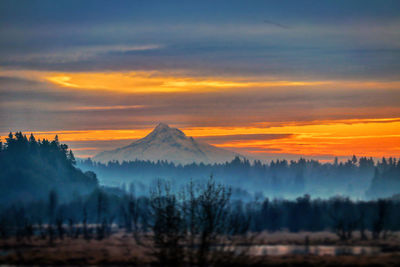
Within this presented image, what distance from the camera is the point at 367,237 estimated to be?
17062 centimetres

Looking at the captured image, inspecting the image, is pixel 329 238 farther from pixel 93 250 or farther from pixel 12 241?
pixel 12 241

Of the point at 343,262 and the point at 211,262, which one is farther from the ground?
the point at 211,262

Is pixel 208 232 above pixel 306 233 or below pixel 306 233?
above

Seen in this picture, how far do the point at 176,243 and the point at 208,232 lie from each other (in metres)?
2.96

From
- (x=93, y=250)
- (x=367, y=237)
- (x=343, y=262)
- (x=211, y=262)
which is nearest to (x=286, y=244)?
(x=367, y=237)

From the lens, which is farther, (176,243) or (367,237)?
(367,237)

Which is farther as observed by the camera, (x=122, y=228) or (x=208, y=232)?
(x=122, y=228)

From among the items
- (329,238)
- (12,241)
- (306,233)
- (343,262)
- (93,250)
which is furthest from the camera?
(306,233)

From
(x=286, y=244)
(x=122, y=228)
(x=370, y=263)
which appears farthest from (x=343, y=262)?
(x=122, y=228)

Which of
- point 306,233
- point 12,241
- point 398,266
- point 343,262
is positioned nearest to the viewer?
point 398,266

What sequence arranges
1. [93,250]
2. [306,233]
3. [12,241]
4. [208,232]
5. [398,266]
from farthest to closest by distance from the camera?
[306,233], [12,241], [93,250], [398,266], [208,232]

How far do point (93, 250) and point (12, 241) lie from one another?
110 ft

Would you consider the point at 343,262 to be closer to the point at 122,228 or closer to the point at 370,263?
the point at 370,263

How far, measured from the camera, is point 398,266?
329 ft
